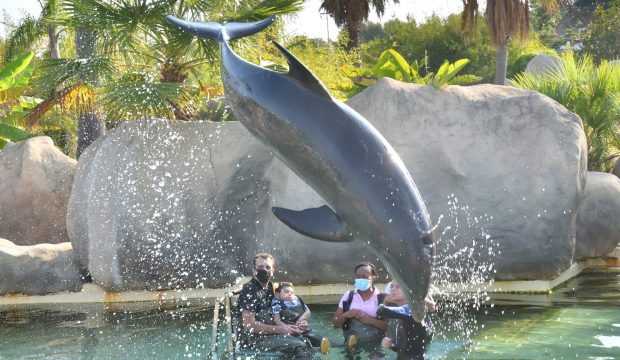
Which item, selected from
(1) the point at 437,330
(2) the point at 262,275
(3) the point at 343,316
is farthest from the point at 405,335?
(1) the point at 437,330

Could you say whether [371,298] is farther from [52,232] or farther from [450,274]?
[52,232]

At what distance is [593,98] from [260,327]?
1053 centimetres

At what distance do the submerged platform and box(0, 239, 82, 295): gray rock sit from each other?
105mm

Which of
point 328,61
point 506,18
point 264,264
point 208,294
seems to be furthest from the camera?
point 328,61

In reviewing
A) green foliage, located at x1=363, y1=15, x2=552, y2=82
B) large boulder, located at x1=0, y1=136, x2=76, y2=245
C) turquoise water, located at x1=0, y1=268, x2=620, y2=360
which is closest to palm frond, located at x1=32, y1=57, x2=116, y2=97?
large boulder, located at x1=0, y1=136, x2=76, y2=245

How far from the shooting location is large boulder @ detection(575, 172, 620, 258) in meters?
13.2

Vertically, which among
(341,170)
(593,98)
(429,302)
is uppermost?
(593,98)

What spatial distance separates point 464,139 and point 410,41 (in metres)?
27.1

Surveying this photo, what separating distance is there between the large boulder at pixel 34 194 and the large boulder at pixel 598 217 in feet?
29.3

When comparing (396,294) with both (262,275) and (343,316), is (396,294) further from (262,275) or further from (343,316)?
(262,275)

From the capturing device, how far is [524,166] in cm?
1122

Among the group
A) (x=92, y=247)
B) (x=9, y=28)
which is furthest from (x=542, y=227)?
(x=9, y=28)

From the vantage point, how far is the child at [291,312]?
302 inches

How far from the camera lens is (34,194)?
15.4 meters
